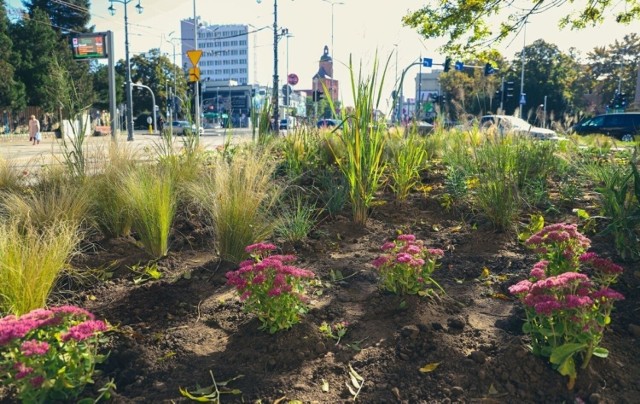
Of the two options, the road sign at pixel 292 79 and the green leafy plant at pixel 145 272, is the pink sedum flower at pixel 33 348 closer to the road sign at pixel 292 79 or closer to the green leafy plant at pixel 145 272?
the green leafy plant at pixel 145 272

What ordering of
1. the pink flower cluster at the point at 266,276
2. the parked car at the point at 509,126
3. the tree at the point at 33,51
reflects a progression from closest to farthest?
the pink flower cluster at the point at 266,276, the parked car at the point at 509,126, the tree at the point at 33,51

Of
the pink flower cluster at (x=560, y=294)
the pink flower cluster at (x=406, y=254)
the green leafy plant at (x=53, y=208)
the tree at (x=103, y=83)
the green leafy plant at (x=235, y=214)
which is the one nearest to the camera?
the pink flower cluster at (x=560, y=294)

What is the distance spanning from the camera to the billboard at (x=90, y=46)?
55.9 feet

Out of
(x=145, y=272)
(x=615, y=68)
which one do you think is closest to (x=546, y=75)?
(x=615, y=68)

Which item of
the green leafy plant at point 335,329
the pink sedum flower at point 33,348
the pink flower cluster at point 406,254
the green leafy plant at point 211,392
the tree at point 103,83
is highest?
the tree at point 103,83

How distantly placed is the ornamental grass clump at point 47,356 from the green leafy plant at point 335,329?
3.13 feet

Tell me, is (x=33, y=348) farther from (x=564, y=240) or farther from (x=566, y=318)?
(x=564, y=240)

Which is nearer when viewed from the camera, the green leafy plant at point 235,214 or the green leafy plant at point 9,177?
the green leafy plant at point 235,214

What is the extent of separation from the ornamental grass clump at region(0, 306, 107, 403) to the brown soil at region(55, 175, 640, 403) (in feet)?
0.58

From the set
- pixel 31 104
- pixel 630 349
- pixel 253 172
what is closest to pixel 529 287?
pixel 630 349

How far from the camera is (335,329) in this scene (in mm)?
2398

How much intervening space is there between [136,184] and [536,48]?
2252 inches

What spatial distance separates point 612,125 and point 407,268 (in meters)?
21.3

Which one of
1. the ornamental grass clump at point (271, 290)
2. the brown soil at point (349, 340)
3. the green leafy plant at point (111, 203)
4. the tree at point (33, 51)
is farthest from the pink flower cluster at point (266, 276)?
the tree at point (33, 51)
